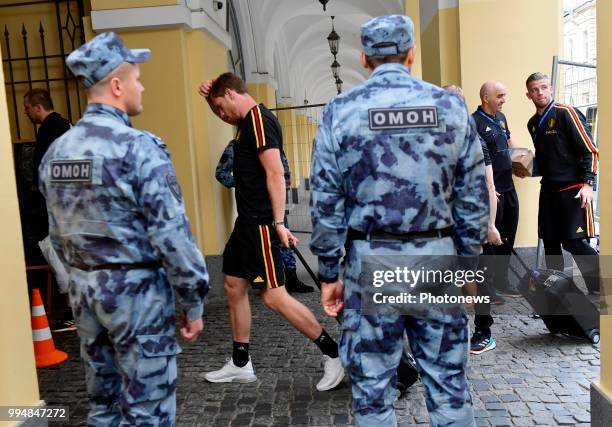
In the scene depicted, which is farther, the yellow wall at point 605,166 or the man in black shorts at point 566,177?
the man in black shorts at point 566,177

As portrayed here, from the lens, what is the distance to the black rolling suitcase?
14.5 ft

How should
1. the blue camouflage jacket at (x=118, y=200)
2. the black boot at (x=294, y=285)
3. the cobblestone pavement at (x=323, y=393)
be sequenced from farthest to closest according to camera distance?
1. the black boot at (x=294, y=285)
2. the cobblestone pavement at (x=323, y=393)
3. the blue camouflage jacket at (x=118, y=200)

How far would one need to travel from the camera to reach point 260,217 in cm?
384

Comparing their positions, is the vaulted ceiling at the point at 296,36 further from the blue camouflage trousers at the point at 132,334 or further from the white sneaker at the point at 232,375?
the blue camouflage trousers at the point at 132,334

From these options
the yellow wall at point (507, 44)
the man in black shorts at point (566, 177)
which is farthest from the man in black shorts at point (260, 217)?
the yellow wall at point (507, 44)

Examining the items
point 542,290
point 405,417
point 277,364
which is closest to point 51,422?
point 277,364

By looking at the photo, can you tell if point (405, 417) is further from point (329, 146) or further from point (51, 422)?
point (51, 422)

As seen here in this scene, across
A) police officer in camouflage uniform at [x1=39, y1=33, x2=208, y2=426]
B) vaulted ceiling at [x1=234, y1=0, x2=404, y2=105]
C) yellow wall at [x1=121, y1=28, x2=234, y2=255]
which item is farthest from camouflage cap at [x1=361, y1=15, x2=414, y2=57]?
vaulted ceiling at [x1=234, y1=0, x2=404, y2=105]

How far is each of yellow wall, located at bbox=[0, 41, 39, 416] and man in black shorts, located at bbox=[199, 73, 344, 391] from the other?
1.28 metres

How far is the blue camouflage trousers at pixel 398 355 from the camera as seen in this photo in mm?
2332

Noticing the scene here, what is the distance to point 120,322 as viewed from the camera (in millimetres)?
2258

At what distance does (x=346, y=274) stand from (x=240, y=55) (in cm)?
1101

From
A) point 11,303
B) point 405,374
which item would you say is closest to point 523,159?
point 405,374

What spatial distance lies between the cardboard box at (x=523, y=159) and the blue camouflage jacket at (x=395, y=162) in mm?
3593
